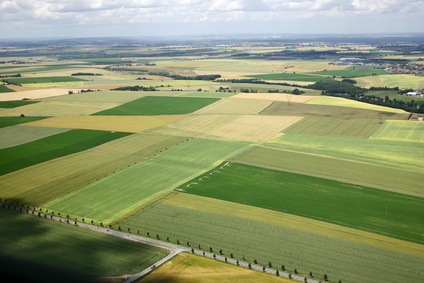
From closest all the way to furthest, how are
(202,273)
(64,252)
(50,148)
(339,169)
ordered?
1. (202,273)
2. (64,252)
3. (339,169)
4. (50,148)

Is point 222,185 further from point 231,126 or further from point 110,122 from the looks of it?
point 110,122

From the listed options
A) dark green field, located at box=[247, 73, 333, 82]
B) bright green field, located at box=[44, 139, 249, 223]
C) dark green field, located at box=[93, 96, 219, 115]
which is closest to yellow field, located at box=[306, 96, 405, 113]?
dark green field, located at box=[93, 96, 219, 115]

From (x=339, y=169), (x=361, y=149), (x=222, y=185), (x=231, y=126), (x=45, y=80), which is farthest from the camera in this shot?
(x=45, y=80)

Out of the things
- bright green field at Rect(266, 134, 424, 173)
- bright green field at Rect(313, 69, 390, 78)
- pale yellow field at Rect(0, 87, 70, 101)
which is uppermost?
bright green field at Rect(313, 69, 390, 78)

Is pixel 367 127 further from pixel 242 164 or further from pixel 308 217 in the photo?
pixel 308 217

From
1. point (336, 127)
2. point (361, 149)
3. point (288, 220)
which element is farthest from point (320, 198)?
point (336, 127)

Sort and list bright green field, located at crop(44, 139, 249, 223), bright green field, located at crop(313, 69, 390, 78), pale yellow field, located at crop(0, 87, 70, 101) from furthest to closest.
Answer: bright green field, located at crop(313, 69, 390, 78)
pale yellow field, located at crop(0, 87, 70, 101)
bright green field, located at crop(44, 139, 249, 223)

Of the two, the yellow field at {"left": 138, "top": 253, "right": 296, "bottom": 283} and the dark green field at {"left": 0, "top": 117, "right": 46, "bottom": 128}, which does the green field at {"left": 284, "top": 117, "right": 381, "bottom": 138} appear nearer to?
the yellow field at {"left": 138, "top": 253, "right": 296, "bottom": 283}
